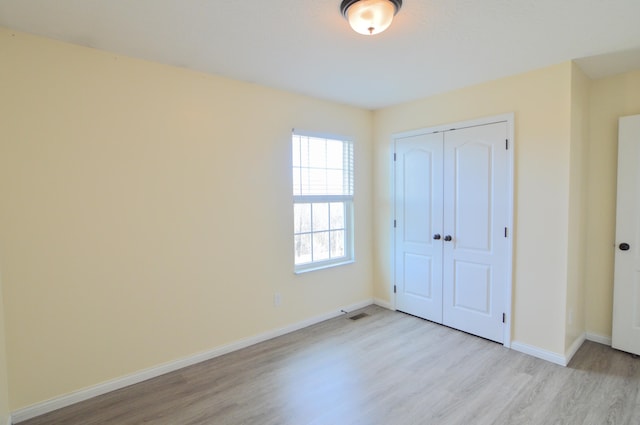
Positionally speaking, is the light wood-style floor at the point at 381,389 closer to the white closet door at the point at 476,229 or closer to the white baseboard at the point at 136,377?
the white baseboard at the point at 136,377

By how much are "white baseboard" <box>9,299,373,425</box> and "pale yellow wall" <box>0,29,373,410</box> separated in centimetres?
4

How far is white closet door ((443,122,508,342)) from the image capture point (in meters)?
3.05

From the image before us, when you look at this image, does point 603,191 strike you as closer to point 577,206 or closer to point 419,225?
point 577,206

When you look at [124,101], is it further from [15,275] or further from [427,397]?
[427,397]

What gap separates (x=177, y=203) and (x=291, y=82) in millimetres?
1499

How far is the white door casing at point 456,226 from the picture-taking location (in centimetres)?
305

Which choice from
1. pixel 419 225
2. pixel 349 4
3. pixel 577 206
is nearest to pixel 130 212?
pixel 349 4

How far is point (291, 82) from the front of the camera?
9.94 ft

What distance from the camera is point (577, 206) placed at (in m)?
2.86

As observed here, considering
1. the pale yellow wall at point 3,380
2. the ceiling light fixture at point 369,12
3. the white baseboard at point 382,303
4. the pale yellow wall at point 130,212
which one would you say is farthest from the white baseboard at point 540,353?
the pale yellow wall at point 3,380

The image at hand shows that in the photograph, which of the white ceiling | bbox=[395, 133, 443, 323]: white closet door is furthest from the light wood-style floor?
the white ceiling

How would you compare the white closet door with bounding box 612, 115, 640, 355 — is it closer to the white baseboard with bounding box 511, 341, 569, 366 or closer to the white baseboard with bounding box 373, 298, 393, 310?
the white baseboard with bounding box 511, 341, 569, 366

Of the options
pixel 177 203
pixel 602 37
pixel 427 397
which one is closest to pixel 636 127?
pixel 602 37

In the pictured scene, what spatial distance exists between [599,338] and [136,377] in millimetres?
4125
